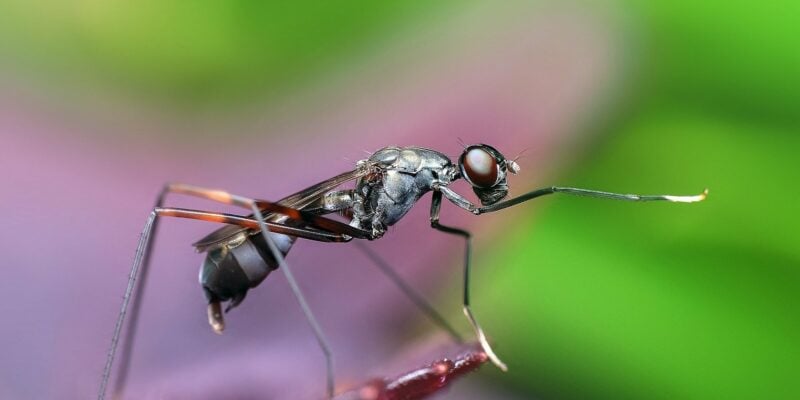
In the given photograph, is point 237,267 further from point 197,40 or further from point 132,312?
point 197,40

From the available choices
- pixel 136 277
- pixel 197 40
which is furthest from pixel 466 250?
pixel 197 40

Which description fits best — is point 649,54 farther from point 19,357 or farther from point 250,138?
point 19,357

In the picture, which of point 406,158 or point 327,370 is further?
point 406,158

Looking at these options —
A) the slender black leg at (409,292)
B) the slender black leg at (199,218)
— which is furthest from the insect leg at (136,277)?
the slender black leg at (409,292)

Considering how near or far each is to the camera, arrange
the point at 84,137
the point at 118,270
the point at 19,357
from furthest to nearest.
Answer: the point at 84,137
the point at 118,270
the point at 19,357

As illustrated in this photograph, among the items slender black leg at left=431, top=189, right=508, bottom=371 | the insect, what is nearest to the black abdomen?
the insect

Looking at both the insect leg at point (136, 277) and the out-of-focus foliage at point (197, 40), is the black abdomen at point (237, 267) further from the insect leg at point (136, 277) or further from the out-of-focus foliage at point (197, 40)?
the out-of-focus foliage at point (197, 40)

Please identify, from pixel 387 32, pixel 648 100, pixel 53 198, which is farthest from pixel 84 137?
pixel 648 100
